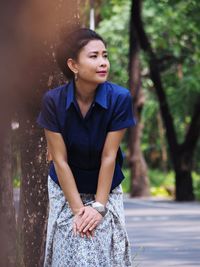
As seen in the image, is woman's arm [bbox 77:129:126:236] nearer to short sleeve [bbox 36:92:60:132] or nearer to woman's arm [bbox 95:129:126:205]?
woman's arm [bbox 95:129:126:205]

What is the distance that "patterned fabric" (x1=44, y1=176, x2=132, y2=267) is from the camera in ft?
19.9

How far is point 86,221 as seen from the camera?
19.7 feet

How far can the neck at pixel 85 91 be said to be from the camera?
619 cm

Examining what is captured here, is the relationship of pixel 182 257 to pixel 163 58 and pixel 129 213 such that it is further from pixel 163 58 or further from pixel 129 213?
pixel 163 58

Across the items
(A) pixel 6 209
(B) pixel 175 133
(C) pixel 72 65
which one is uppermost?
(C) pixel 72 65

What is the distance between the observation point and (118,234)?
620 centimetres

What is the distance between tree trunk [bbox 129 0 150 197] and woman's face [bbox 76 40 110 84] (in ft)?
90.0

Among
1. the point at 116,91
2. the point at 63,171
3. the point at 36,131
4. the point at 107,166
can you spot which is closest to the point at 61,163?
the point at 63,171

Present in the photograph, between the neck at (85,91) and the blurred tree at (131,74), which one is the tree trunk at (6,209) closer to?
the neck at (85,91)

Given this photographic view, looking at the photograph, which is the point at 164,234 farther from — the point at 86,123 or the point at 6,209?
the point at 86,123

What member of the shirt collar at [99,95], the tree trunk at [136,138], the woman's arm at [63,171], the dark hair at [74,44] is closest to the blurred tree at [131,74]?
the tree trunk at [136,138]

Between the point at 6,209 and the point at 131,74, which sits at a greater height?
the point at 6,209

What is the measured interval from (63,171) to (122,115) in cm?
43

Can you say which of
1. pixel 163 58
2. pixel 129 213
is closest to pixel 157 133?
pixel 163 58
